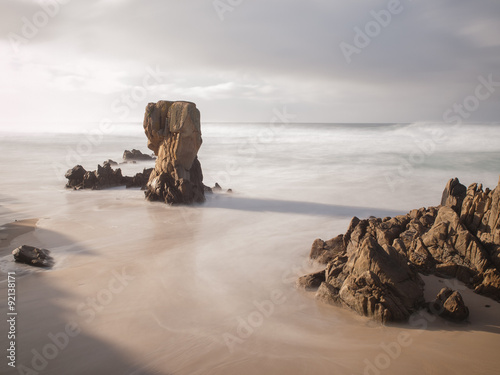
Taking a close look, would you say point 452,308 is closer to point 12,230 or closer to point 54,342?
point 54,342

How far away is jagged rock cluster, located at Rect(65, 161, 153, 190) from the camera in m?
15.6

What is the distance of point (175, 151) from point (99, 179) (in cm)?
484

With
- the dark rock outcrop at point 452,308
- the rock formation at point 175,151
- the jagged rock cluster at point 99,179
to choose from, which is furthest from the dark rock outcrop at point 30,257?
the jagged rock cluster at point 99,179

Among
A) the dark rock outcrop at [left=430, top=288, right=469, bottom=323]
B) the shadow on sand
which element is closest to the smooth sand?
the shadow on sand

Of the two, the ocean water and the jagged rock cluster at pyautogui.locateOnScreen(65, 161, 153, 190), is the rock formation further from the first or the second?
the jagged rock cluster at pyautogui.locateOnScreen(65, 161, 153, 190)

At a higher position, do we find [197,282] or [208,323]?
[197,282]

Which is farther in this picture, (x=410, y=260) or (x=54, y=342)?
(x=410, y=260)

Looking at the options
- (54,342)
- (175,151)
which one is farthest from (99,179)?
(54,342)

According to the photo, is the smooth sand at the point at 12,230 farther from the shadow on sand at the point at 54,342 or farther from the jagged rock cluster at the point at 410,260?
the jagged rock cluster at the point at 410,260

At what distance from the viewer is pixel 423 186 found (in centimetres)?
Answer: 1664

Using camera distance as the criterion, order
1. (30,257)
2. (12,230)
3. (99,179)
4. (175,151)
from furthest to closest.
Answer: (99,179)
(175,151)
(12,230)
(30,257)

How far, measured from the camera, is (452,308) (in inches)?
198

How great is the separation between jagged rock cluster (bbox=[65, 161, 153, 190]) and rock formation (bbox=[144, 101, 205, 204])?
236cm

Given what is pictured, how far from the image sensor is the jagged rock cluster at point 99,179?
15641mm
